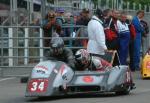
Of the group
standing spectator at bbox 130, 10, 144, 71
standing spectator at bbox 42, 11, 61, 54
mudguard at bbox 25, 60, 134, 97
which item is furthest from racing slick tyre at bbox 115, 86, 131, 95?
standing spectator at bbox 130, 10, 144, 71

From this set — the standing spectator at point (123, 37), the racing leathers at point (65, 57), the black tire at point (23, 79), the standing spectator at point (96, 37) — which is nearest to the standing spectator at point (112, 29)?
the standing spectator at point (123, 37)

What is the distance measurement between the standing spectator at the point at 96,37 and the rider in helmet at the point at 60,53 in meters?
2.26

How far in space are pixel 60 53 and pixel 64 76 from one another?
25.3 inches

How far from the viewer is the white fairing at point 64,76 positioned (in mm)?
13095

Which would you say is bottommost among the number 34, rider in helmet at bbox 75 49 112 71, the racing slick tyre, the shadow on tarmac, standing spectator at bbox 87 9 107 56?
the shadow on tarmac

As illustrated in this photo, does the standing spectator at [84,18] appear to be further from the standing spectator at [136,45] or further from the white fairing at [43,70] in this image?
the white fairing at [43,70]

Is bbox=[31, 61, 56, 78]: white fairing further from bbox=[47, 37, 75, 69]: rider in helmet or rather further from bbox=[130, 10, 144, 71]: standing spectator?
bbox=[130, 10, 144, 71]: standing spectator

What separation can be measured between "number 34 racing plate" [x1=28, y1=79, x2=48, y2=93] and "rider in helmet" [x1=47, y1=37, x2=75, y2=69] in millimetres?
838

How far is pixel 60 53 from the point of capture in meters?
13.7

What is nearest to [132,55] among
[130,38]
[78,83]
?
[130,38]

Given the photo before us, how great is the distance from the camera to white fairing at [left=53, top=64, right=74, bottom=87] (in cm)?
1309

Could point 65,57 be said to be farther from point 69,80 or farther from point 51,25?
point 51,25

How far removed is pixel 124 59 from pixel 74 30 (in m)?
1.70

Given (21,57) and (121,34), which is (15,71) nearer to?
(21,57)
